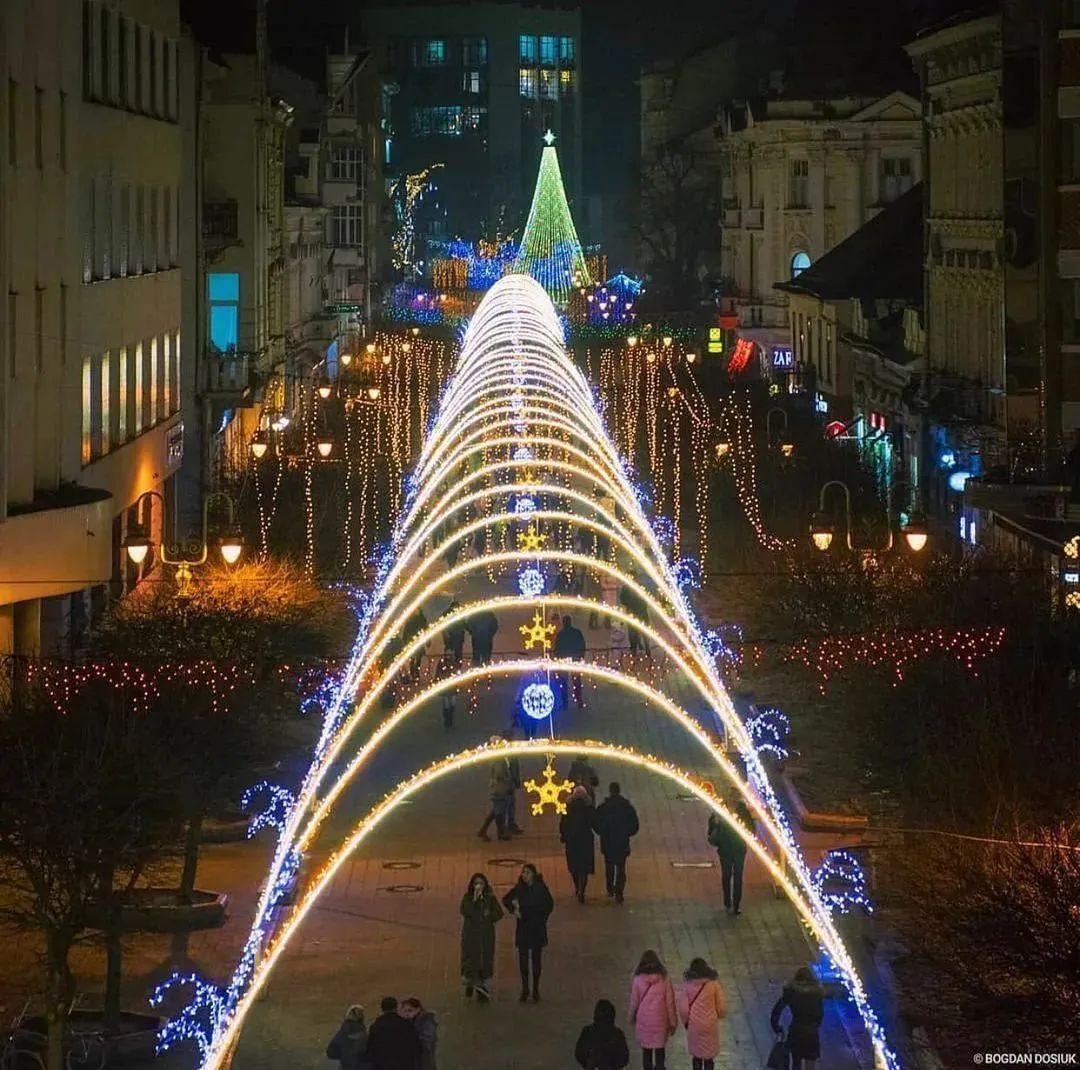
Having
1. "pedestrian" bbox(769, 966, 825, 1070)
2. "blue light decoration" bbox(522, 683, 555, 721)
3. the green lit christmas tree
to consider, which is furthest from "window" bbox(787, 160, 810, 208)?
"pedestrian" bbox(769, 966, 825, 1070)

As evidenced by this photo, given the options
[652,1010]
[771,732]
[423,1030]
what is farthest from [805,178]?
[423,1030]

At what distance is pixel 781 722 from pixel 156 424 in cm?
1688

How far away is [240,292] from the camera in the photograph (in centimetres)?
6869

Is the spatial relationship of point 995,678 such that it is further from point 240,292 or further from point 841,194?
point 841,194

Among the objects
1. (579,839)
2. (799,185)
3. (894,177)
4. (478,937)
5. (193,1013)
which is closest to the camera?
(193,1013)

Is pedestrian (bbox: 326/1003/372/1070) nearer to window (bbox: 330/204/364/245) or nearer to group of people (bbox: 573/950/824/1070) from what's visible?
group of people (bbox: 573/950/824/1070)

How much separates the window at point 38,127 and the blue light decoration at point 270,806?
8678mm

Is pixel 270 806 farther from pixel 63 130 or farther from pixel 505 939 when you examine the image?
pixel 63 130

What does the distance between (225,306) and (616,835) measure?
44.5 m

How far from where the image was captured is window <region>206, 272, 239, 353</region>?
68312 millimetres

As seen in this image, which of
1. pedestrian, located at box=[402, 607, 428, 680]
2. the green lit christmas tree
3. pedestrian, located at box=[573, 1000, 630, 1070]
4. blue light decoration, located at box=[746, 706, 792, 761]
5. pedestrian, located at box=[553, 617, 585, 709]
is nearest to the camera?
pedestrian, located at box=[573, 1000, 630, 1070]

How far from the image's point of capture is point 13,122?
3219 centimetres

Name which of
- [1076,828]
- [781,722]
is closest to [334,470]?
[781,722]

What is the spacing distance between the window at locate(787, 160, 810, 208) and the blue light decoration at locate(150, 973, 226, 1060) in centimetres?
7506
